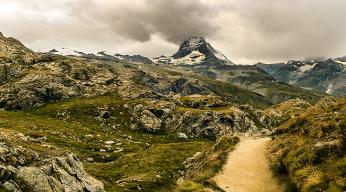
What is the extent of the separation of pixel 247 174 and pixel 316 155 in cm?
1201

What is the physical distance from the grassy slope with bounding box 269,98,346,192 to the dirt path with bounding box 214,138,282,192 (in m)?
1.72

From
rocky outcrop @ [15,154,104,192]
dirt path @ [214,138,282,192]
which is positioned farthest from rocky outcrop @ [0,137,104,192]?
dirt path @ [214,138,282,192]

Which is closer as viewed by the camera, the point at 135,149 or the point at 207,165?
the point at 207,165

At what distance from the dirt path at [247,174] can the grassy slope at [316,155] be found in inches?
67.6

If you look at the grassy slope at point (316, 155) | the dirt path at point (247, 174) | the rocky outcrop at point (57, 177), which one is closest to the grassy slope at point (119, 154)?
the dirt path at point (247, 174)

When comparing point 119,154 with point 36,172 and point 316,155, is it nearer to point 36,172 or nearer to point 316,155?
point 36,172

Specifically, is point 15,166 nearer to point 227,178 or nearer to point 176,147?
point 227,178

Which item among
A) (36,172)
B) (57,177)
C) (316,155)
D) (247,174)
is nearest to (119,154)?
(247,174)

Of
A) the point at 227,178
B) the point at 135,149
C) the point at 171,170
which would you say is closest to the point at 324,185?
the point at 227,178

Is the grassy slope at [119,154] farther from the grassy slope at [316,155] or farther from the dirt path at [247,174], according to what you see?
the grassy slope at [316,155]

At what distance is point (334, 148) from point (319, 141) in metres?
3.73

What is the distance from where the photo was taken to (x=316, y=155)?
47.6m

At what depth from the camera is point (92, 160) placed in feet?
468

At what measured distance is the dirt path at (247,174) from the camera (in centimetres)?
5047
